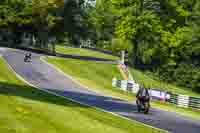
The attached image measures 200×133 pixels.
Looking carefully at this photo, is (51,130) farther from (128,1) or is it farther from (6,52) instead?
(128,1)

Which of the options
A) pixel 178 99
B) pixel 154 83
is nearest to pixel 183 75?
pixel 154 83

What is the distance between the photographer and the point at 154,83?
8838 cm

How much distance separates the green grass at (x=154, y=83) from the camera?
8519 centimetres

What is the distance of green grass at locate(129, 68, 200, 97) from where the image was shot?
85.2m

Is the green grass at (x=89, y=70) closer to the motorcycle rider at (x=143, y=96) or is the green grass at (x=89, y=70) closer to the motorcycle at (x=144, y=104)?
the motorcycle at (x=144, y=104)

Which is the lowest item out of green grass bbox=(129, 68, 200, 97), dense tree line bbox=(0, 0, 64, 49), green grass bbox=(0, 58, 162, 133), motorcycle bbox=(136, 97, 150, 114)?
green grass bbox=(129, 68, 200, 97)

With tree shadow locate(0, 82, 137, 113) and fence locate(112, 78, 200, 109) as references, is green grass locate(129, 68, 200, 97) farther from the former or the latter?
tree shadow locate(0, 82, 137, 113)

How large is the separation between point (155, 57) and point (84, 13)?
18324mm

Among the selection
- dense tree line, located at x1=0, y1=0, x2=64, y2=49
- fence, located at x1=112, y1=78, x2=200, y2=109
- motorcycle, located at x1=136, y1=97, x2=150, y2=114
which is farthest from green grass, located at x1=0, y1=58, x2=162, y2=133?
dense tree line, located at x1=0, y1=0, x2=64, y2=49

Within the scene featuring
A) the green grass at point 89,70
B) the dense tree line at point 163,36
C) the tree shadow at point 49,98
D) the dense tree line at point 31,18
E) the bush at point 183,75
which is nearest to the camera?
the tree shadow at point 49,98

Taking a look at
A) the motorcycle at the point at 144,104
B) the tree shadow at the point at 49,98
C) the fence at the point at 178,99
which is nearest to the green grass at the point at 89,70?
the fence at the point at 178,99

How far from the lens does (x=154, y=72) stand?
99000 millimetres

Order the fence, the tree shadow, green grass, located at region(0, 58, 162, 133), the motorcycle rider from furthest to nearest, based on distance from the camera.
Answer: the fence, the motorcycle rider, the tree shadow, green grass, located at region(0, 58, 162, 133)

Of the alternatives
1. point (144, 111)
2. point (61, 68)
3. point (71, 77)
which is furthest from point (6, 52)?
point (144, 111)
